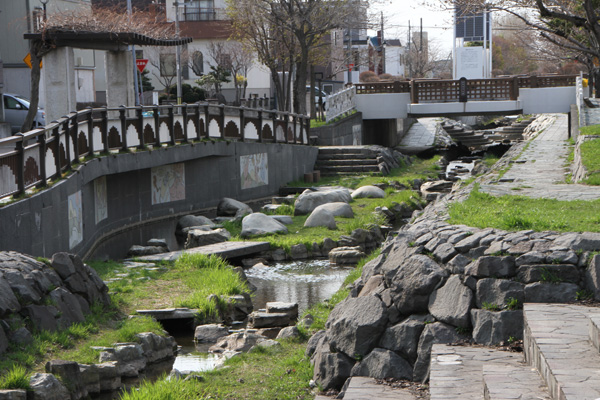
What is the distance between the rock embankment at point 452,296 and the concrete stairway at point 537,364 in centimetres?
26

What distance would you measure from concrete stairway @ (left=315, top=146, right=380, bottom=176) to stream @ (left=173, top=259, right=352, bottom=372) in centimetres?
1303

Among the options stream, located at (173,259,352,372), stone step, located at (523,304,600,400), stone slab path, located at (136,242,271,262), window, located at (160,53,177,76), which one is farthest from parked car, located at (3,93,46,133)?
stone step, located at (523,304,600,400)

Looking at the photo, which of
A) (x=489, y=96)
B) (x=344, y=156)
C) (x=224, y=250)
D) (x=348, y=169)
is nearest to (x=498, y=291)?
(x=224, y=250)

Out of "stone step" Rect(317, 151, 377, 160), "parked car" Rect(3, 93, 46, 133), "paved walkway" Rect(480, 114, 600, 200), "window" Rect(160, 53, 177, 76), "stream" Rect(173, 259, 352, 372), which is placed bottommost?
"stream" Rect(173, 259, 352, 372)

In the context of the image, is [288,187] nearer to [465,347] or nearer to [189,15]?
[465,347]

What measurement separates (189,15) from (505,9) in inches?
1607

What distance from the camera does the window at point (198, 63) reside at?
5550 centimetres

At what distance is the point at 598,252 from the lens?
7793mm

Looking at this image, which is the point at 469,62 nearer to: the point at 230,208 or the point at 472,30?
the point at 472,30

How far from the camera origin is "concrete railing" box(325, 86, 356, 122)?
35188 mm

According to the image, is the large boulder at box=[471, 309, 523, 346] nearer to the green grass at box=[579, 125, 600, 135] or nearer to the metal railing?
the green grass at box=[579, 125, 600, 135]

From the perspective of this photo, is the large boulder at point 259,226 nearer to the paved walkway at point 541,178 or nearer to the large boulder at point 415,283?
the paved walkway at point 541,178

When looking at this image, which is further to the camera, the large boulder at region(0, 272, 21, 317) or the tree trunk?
the tree trunk

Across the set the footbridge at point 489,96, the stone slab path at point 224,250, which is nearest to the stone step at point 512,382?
the stone slab path at point 224,250
